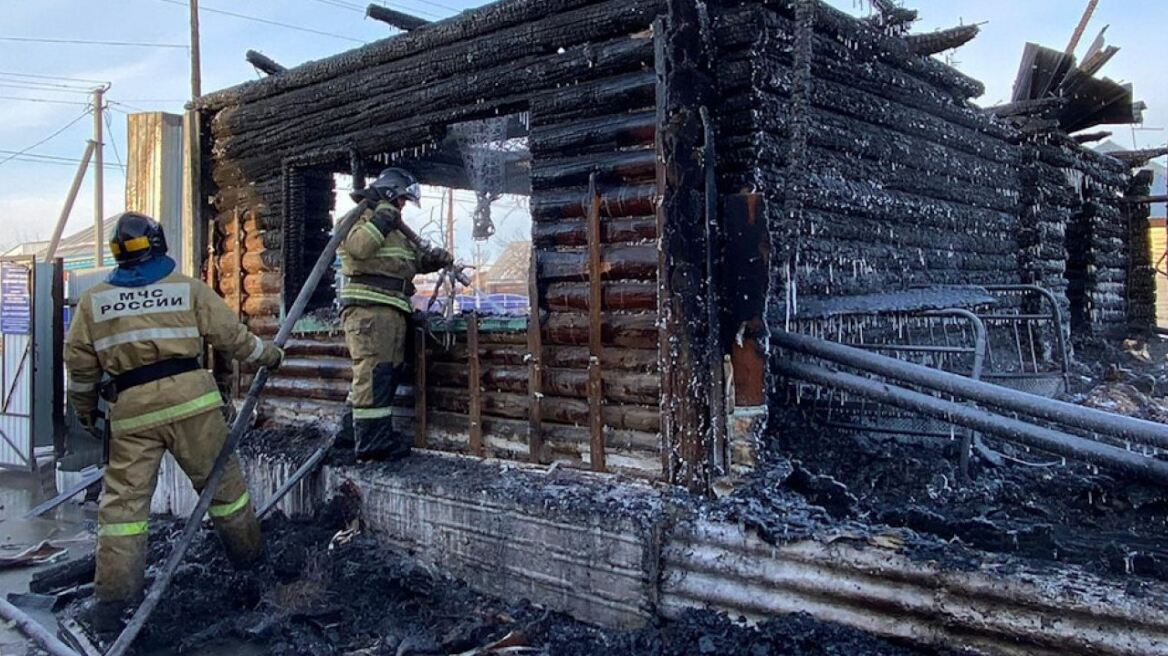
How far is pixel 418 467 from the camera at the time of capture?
525 cm

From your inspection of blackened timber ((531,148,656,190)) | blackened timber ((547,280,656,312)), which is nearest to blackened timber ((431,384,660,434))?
blackened timber ((547,280,656,312))

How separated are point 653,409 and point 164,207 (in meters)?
6.79

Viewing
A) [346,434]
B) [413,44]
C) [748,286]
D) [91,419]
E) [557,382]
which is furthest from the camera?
[346,434]

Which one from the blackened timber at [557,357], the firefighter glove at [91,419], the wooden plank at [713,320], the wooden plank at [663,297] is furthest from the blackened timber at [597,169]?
the firefighter glove at [91,419]

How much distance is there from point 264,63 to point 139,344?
390cm

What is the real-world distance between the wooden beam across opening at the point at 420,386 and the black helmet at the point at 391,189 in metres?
0.93

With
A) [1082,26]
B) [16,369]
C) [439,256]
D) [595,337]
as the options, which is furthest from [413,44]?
[1082,26]

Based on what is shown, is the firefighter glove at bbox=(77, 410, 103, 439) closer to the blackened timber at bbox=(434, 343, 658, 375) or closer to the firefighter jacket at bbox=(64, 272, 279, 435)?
the firefighter jacket at bbox=(64, 272, 279, 435)

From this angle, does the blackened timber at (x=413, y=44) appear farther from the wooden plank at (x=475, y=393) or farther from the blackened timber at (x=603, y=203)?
the wooden plank at (x=475, y=393)

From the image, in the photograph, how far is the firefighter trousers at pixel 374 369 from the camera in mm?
5227

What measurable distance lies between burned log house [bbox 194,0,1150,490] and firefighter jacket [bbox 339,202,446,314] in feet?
1.36

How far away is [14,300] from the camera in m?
8.86

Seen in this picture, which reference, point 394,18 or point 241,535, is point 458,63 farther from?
point 241,535

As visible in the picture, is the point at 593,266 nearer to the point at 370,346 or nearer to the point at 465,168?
the point at 370,346
